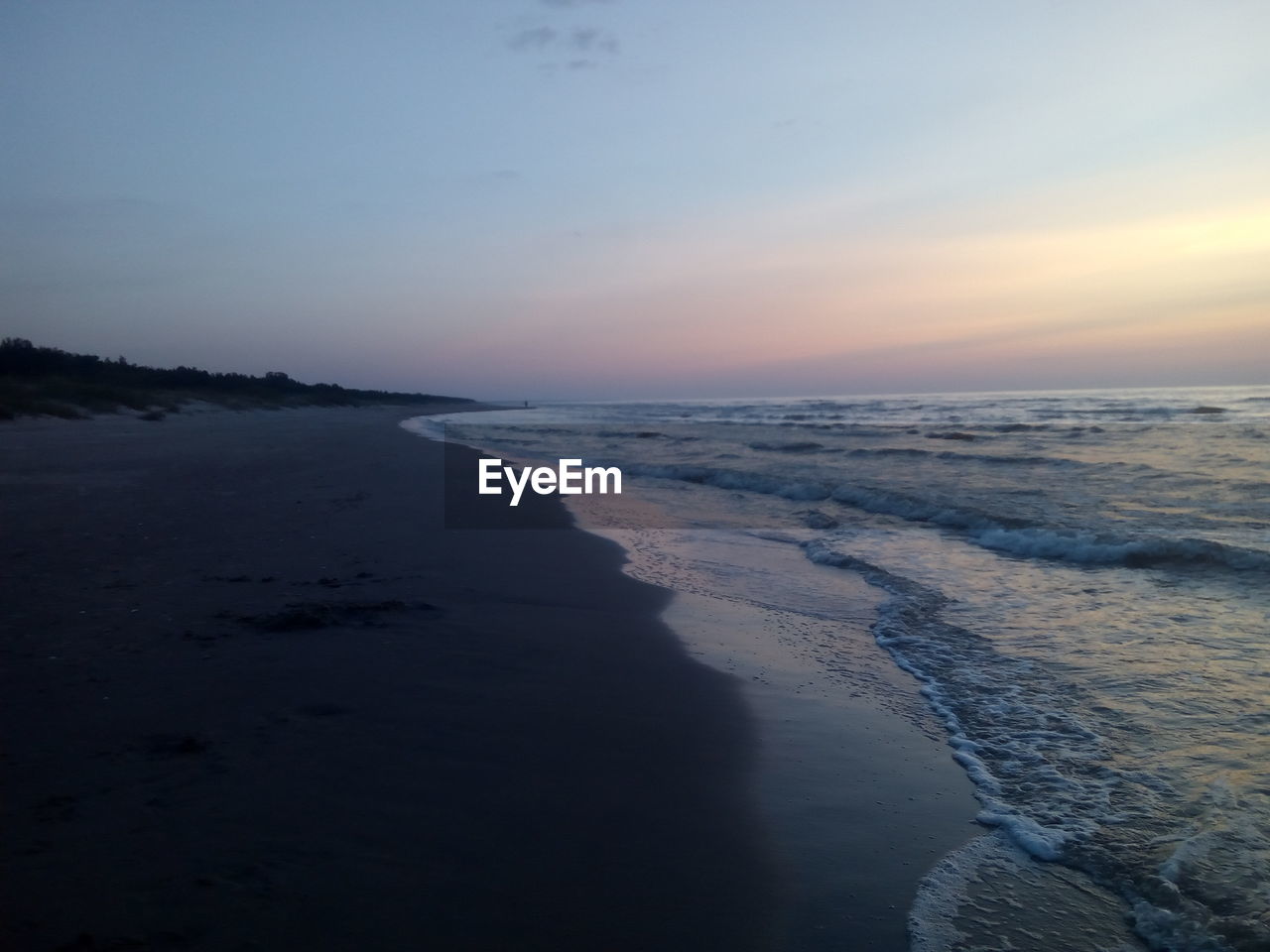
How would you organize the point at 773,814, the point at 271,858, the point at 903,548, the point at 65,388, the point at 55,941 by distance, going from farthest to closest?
the point at 65,388 → the point at 903,548 → the point at 773,814 → the point at 271,858 → the point at 55,941

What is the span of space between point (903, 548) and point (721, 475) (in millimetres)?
7905

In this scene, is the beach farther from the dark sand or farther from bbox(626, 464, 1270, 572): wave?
bbox(626, 464, 1270, 572): wave

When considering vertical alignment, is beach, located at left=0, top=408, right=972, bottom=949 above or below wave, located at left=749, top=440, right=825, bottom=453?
below

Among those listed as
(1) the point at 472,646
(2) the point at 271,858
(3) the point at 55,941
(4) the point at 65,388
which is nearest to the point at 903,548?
(1) the point at 472,646

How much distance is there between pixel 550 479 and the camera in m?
16.8

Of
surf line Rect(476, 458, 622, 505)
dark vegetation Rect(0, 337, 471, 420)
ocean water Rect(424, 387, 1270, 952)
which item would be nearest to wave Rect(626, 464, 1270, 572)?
ocean water Rect(424, 387, 1270, 952)

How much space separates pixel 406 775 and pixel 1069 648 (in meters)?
4.85

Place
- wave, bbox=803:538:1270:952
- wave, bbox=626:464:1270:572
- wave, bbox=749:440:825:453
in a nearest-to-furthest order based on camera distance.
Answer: wave, bbox=803:538:1270:952, wave, bbox=626:464:1270:572, wave, bbox=749:440:825:453

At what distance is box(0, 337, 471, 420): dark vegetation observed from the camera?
25.2 metres

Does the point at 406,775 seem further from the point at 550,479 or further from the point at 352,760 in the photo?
the point at 550,479

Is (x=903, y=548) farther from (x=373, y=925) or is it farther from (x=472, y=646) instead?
(x=373, y=925)

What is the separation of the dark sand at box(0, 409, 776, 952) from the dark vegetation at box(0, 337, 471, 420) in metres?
21.7

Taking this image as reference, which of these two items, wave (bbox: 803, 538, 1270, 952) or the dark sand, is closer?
the dark sand

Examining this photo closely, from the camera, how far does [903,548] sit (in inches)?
388
